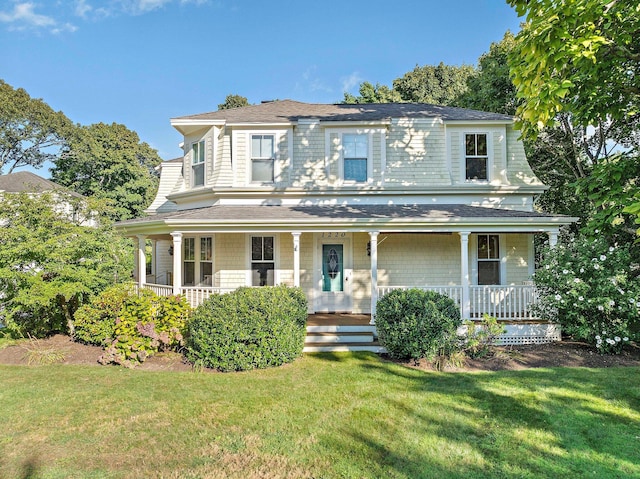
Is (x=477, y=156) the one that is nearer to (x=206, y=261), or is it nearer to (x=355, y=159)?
(x=355, y=159)

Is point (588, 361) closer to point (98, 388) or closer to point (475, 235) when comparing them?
point (475, 235)

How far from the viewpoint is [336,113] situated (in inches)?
477

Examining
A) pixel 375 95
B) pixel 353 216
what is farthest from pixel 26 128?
pixel 353 216

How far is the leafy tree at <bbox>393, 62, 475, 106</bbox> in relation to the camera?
29391 millimetres

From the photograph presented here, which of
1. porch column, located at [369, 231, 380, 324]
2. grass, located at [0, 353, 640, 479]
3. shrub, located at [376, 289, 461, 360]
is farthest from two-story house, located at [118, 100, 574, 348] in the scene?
grass, located at [0, 353, 640, 479]

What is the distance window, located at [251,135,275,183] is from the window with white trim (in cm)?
686

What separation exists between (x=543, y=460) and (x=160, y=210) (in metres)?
13.9

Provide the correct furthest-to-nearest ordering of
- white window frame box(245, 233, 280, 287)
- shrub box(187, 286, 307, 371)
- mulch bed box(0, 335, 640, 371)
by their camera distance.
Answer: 1. white window frame box(245, 233, 280, 287)
2. mulch bed box(0, 335, 640, 371)
3. shrub box(187, 286, 307, 371)

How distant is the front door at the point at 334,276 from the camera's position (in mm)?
10586

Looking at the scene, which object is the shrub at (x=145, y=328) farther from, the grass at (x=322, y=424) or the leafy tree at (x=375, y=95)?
the leafy tree at (x=375, y=95)

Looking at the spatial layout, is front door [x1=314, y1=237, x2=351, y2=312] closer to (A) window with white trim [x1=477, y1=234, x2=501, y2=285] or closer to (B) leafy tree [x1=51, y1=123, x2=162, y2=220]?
(A) window with white trim [x1=477, y1=234, x2=501, y2=285]

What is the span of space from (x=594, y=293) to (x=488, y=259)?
326 centimetres

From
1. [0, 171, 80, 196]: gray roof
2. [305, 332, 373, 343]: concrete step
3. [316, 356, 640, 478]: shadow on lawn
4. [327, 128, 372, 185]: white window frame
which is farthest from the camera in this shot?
[0, 171, 80, 196]: gray roof

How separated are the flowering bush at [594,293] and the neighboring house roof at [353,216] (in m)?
1.29
